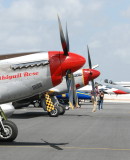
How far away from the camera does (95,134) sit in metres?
12.7

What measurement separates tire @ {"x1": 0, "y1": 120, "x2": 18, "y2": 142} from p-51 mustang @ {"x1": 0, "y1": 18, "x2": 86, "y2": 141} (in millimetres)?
142

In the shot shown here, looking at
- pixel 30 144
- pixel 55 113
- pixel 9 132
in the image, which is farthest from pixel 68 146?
pixel 55 113

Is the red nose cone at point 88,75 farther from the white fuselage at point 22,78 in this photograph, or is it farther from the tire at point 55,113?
the white fuselage at point 22,78

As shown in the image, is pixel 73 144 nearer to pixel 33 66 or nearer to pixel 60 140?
pixel 60 140

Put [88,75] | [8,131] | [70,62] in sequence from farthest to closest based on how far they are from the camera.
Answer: [88,75]
[8,131]
[70,62]

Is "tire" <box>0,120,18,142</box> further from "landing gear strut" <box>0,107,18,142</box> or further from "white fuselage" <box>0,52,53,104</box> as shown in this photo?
"white fuselage" <box>0,52,53,104</box>

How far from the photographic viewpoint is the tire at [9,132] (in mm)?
10414

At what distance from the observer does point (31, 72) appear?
1031cm

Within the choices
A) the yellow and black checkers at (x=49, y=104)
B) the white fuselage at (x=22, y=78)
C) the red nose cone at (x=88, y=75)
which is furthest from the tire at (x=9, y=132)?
the red nose cone at (x=88, y=75)

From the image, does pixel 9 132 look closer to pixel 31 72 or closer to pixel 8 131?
pixel 8 131

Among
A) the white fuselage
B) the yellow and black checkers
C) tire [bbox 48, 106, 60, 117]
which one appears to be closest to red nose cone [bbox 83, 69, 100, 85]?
the yellow and black checkers

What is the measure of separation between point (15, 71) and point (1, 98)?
34.4 inches

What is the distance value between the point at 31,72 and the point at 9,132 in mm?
1880

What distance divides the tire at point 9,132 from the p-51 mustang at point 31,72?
0.47 ft
